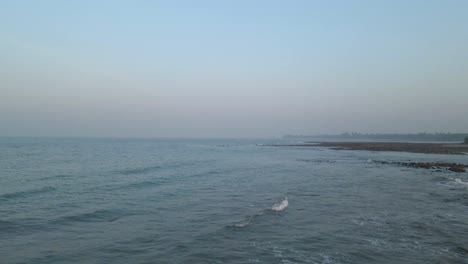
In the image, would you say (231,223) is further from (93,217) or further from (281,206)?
(93,217)

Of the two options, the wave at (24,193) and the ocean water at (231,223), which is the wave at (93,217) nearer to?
the ocean water at (231,223)

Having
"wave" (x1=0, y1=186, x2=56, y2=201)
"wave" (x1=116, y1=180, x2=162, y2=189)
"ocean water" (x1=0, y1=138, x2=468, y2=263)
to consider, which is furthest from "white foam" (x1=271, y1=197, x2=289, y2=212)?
"wave" (x1=0, y1=186, x2=56, y2=201)

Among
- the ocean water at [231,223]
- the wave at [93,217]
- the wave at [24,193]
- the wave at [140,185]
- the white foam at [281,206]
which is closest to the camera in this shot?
the ocean water at [231,223]

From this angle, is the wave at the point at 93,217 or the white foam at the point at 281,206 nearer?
the wave at the point at 93,217

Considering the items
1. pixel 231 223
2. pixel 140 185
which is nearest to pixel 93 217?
pixel 231 223

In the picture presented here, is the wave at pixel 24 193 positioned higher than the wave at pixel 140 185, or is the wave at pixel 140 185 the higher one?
the wave at pixel 24 193

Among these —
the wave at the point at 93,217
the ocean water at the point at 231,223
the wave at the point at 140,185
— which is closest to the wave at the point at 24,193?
the ocean water at the point at 231,223

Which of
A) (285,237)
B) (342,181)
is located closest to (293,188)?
(342,181)

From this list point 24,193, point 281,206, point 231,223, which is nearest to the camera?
point 231,223

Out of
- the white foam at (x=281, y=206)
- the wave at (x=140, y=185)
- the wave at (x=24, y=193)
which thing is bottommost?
the wave at (x=140, y=185)

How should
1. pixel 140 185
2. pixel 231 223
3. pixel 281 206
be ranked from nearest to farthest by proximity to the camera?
pixel 231 223 < pixel 281 206 < pixel 140 185

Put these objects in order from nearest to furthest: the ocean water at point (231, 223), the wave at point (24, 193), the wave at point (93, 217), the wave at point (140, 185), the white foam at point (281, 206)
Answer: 1. the ocean water at point (231, 223)
2. the wave at point (93, 217)
3. the white foam at point (281, 206)
4. the wave at point (24, 193)
5. the wave at point (140, 185)

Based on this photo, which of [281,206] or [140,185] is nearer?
[281,206]

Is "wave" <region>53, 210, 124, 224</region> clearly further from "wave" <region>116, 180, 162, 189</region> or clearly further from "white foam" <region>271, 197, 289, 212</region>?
"wave" <region>116, 180, 162, 189</region>
